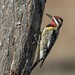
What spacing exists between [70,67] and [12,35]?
9.40 meters

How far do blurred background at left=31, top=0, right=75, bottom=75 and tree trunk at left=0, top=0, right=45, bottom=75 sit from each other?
8751 mm

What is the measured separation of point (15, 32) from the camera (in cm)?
675

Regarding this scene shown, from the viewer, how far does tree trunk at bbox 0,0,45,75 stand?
6.73 meters

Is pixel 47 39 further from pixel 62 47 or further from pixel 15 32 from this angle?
pixel 62 47

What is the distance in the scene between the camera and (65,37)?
1692cm

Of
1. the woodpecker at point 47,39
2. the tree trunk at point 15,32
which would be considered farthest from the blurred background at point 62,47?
the tree trunk at point 15,32

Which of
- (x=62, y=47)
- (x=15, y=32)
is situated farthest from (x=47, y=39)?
(x=62, y=47)

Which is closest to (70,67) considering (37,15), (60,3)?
(60,3)

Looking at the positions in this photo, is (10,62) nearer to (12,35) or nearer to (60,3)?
(12,35)

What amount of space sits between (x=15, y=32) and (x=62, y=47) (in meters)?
9.98

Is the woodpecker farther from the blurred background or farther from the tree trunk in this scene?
the blurred background

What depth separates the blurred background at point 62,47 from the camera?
52.2 ft

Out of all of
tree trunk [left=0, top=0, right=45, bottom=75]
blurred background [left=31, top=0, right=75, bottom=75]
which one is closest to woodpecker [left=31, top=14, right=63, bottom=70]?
tree trunk [left=0, top=0, right=45, bottom=75]

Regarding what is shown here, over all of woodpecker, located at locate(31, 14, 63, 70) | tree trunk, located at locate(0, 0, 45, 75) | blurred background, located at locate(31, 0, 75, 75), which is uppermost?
tree trunk, located at locate(0, 0, 45, 75)
